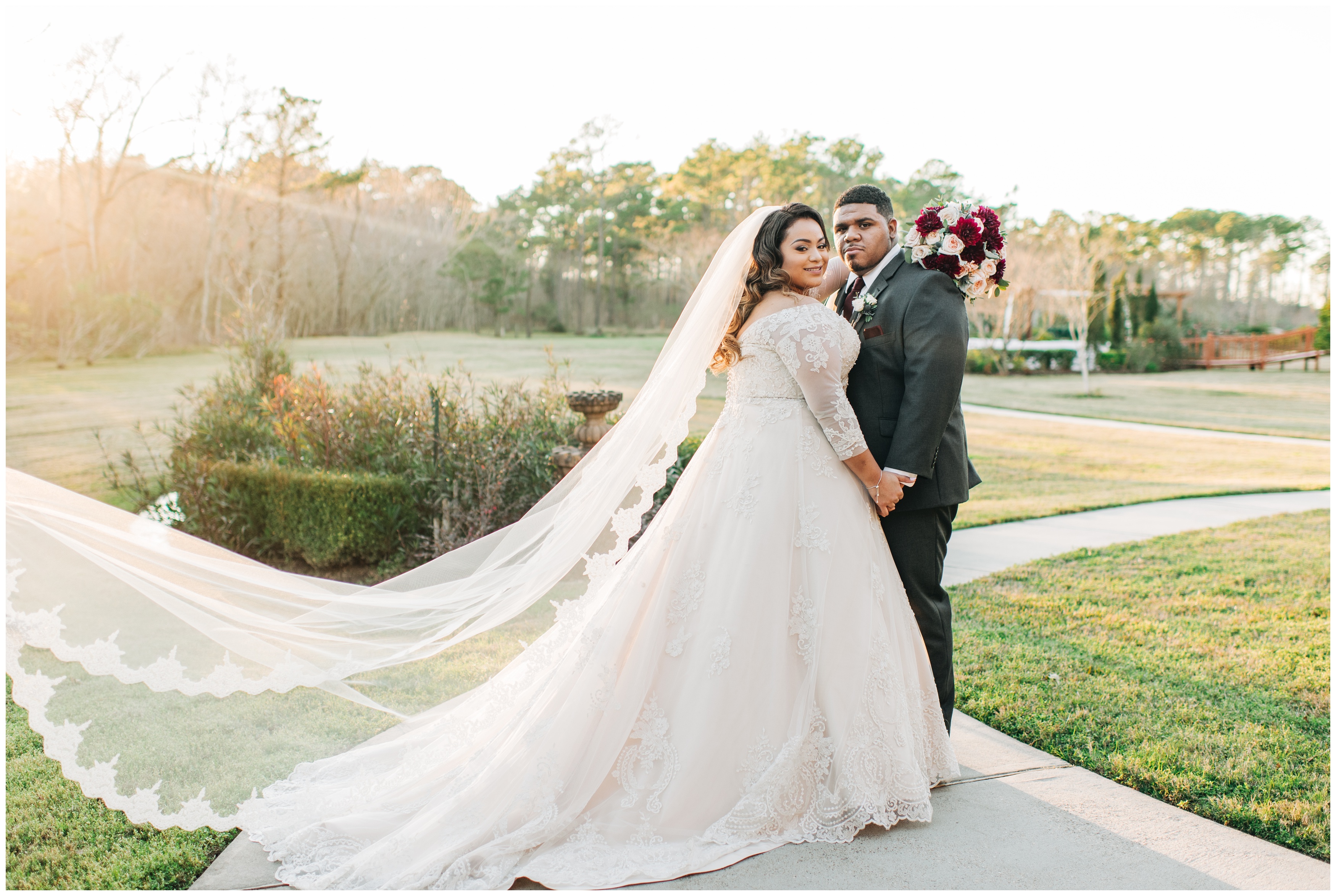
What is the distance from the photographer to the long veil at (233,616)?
114 inches

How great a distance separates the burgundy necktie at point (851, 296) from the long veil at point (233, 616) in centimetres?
55

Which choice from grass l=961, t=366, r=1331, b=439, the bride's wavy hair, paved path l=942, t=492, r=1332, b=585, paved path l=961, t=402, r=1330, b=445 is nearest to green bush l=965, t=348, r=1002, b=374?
grass l=961, t=366, r=1331, b=439

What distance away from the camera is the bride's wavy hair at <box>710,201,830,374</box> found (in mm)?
3016

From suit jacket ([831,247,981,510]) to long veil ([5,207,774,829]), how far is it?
0.59 metres

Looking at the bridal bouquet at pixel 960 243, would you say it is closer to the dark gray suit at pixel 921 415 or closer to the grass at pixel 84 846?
the dark gray suit at pixel 921 415

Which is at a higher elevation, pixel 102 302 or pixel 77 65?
pixel 77 65

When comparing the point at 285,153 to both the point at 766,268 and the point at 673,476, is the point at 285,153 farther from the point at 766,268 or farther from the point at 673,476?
the point at 766,268

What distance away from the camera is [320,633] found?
3.35 metres

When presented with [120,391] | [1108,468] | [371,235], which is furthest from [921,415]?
[371,235]

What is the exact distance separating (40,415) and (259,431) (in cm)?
746

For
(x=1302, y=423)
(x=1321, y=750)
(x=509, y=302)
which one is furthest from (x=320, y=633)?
(x=509, y=302)

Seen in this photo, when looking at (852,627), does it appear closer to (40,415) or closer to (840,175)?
(40,415)

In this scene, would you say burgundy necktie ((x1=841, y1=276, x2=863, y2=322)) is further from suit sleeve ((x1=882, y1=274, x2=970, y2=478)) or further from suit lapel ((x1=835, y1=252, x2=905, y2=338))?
suit sleeve ((x1=882, y1=274, x2=970, y2=478))

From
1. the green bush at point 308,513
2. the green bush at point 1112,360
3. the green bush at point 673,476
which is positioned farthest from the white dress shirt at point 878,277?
the green bush at point 1112,360
